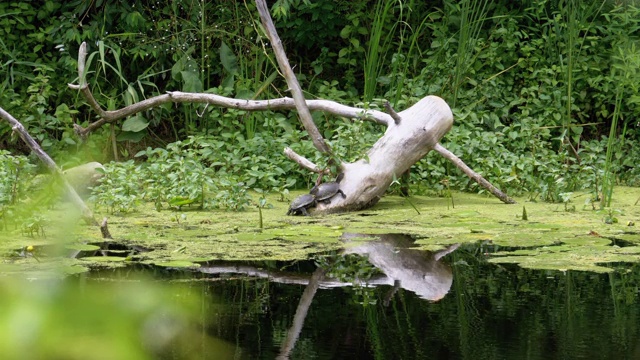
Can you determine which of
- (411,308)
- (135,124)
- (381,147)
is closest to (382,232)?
(381,147)

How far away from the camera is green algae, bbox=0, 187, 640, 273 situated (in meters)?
3.90

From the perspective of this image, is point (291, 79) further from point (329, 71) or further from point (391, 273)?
point (329, 71)

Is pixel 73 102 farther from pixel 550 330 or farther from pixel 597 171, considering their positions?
→ pixel 550 330

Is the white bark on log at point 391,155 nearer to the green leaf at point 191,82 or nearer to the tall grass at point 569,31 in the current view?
the tall grass at point 569,31

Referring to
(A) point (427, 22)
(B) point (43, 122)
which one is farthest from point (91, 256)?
(A) point (427, 22)

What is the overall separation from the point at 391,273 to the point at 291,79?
7.29 feet

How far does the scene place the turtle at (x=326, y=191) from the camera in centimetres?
516

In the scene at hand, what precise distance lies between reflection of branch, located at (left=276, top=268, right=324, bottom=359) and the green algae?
1.23 feet

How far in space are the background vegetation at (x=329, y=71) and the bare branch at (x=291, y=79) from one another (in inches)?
26.0

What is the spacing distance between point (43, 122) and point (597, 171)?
3.98 m

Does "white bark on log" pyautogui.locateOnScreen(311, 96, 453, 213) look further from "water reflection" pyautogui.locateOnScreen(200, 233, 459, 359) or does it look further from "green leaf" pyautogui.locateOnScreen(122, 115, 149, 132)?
"green leaf" pyautogui.locateOnScreen(122, 115, 149, 132)

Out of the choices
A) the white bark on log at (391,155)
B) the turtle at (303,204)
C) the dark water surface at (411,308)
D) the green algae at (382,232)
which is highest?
the white bark on log at (391,155)

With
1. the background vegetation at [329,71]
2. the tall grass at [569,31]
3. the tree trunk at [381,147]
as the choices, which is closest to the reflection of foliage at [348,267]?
the tree trunk at [381,147]

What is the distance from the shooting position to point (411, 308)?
10.2 ft
